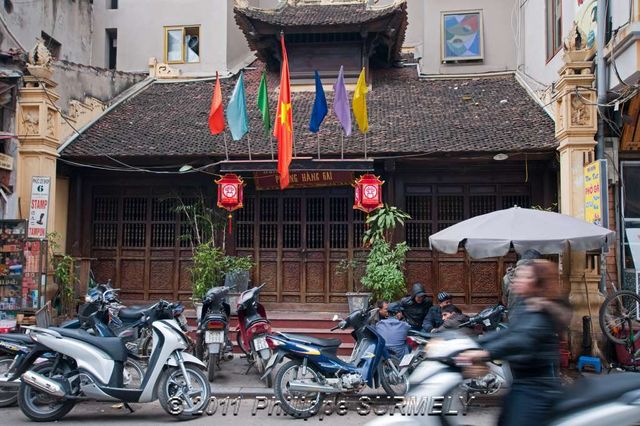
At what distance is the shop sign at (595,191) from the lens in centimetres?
812

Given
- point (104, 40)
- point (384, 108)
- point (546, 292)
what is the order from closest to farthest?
point (546, 292) → point (384, 108) → point (104, 40)

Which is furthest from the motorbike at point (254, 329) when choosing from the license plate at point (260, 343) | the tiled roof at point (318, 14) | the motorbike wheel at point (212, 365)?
the tiled roof at point (318, 14)

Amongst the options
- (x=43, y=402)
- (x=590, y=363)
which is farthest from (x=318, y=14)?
(x=43, y=402)

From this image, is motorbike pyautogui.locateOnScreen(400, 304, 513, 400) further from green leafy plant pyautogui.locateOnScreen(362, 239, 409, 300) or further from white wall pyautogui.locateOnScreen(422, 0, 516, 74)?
white wall pyautogui.locateOnScreen(422, 0, 516, 74)

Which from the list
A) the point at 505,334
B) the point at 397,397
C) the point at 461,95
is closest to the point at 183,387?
the point at 397,397

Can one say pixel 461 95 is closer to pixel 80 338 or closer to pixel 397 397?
pixel 397 397

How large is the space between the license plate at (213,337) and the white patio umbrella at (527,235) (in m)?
3.24

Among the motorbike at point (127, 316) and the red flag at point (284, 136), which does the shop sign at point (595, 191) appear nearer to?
the red flag at point (284, 136)

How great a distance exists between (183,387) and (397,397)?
99.0 inches

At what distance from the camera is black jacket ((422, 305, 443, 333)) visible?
7.97m

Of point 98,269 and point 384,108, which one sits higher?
point 384,108

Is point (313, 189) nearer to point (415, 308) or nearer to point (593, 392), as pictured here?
point (415, 308)

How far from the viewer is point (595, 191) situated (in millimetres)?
8312

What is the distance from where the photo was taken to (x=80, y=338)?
602cm
